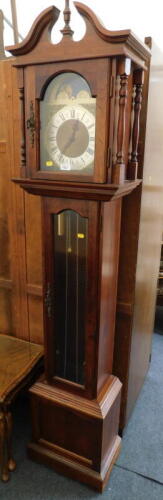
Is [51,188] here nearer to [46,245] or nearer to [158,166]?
[46,245]

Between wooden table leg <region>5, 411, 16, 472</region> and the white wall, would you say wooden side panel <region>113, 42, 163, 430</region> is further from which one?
the white wall

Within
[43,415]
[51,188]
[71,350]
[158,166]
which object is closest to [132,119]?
[51,188]

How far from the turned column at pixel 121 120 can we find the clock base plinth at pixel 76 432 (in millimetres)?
932

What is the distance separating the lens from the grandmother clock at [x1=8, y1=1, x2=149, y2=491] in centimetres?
102

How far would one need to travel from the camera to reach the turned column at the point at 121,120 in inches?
39.1

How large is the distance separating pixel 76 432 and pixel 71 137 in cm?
122

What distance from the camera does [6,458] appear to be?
158cm

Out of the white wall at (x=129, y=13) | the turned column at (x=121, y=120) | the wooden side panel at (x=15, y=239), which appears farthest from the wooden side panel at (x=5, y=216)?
the white wall at (x=129, y=13)

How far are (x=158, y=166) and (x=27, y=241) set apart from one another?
716mm

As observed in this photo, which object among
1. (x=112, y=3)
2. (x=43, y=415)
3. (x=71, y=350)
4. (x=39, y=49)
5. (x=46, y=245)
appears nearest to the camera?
(x=39, y=49)

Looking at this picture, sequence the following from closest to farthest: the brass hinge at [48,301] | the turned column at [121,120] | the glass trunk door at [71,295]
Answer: the turned column at [121,120] → the glass trunk door at [71,295] → the brass hinge at [48,301]

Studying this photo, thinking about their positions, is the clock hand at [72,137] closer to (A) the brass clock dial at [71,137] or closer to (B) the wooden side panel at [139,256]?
(A) the brass clock dial at [71,137]

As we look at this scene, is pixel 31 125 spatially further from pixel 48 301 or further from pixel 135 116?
pixel 48 301

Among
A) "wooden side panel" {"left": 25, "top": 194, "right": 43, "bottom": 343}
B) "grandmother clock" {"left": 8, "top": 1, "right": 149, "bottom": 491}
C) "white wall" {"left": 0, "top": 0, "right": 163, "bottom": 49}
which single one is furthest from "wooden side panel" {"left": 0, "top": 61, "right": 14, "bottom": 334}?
"white wall" {"left": 0, "top": 0, "right": 163, "bottom": 49}
